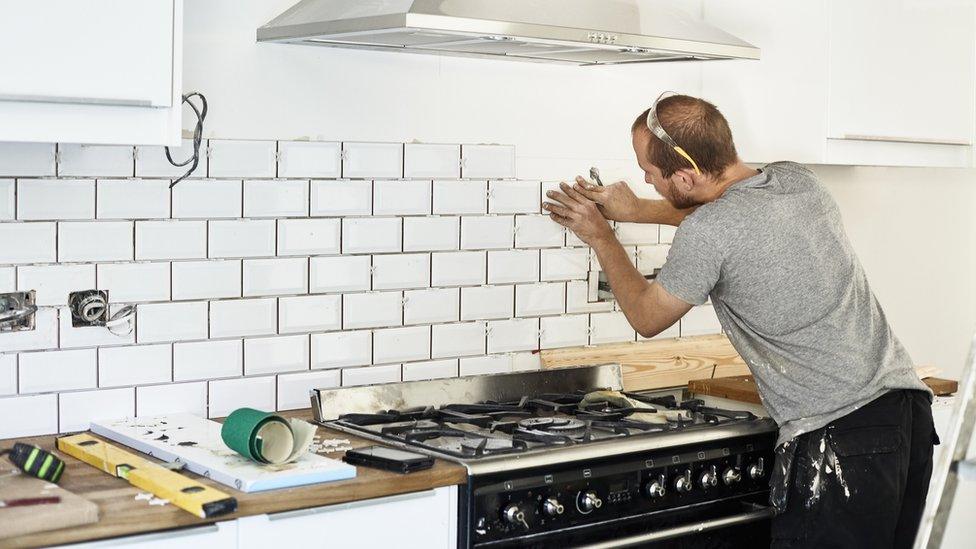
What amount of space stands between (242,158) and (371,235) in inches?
16.2

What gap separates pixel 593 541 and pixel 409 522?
0.49 meters

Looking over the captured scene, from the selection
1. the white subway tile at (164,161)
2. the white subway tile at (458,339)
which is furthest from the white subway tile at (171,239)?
the white subway tile at (458,339)

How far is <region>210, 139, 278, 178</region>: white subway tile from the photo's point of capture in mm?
2893

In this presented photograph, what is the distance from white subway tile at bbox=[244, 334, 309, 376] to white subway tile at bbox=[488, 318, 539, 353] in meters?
0.58

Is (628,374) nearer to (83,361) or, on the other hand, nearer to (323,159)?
(323,159)

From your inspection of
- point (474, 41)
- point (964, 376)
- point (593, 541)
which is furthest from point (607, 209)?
point (964, 376)

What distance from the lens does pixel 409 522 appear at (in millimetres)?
2439

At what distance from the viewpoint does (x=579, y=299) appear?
141 inches

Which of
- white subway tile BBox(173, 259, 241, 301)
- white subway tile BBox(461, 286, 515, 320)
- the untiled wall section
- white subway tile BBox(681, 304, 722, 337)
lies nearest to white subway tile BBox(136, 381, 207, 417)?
the untiled wall section

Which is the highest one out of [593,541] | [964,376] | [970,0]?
[970,0]

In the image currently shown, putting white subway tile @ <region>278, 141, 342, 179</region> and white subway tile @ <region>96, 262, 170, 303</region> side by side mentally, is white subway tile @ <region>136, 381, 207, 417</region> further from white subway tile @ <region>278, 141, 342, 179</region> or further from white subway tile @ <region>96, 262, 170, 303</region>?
white subway tile @ <region>278, 141, 342, 179</region>

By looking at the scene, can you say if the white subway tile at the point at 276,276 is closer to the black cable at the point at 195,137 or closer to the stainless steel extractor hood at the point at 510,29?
the black cable at the point at 195,137

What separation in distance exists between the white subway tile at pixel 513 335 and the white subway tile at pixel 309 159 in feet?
2.20

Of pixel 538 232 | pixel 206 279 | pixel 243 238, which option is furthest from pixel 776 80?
pixel 206 279
